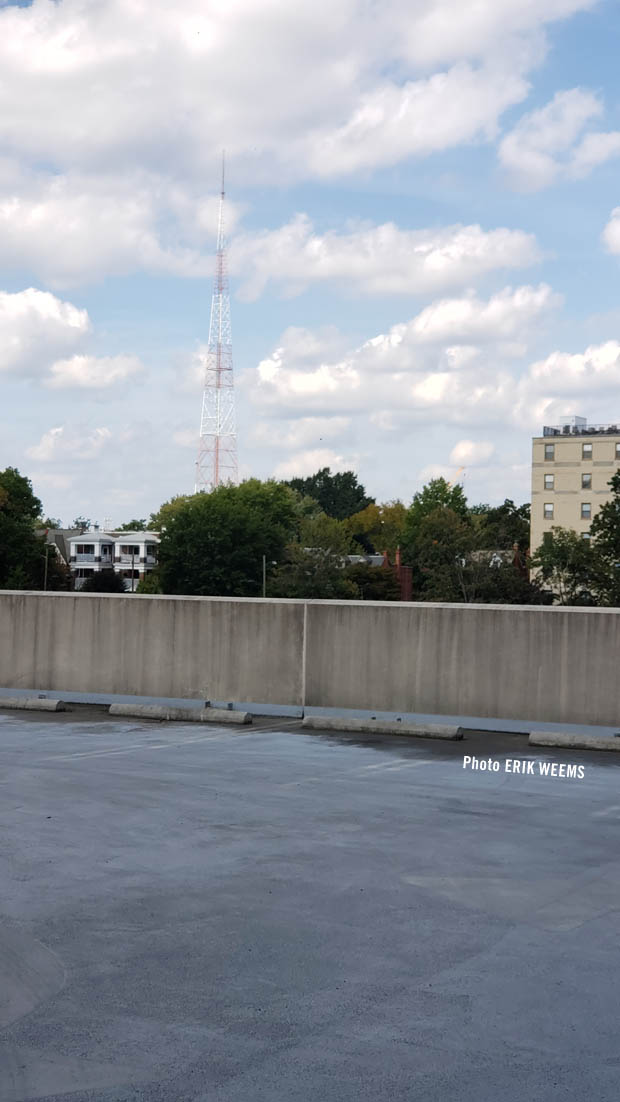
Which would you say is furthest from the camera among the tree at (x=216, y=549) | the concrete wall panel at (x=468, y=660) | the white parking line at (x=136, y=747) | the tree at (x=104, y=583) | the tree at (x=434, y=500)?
the tree at (x=434, y=500)

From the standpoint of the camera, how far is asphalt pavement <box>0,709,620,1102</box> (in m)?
5.84

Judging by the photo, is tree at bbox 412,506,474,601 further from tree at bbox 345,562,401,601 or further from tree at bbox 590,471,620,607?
tree at bbox 590,471,620,607

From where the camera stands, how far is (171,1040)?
6.15 m

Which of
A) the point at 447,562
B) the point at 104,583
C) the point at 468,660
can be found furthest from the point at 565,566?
the point at 468,660

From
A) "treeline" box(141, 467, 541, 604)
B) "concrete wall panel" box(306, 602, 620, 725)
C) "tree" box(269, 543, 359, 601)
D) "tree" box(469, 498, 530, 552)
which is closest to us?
"concrete wall panel" box(306, 602, 620, 725)

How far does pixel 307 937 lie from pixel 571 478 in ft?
458

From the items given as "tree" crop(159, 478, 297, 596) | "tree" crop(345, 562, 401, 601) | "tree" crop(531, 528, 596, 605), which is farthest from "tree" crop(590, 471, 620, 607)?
"tree" crop(159, 478, 297, 596)

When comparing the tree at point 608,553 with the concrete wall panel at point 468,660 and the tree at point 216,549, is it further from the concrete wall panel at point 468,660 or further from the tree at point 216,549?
the concrete wall panel at point 468,660

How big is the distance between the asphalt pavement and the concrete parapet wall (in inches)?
174

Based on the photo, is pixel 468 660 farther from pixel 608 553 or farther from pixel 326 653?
pixel 608 553

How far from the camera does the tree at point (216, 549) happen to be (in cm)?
11538

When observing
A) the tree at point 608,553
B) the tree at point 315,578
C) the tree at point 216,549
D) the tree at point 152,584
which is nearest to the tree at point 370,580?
the tree at point 315,578

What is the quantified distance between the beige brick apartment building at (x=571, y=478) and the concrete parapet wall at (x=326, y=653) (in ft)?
400

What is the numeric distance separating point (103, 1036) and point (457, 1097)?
5.99 ft
